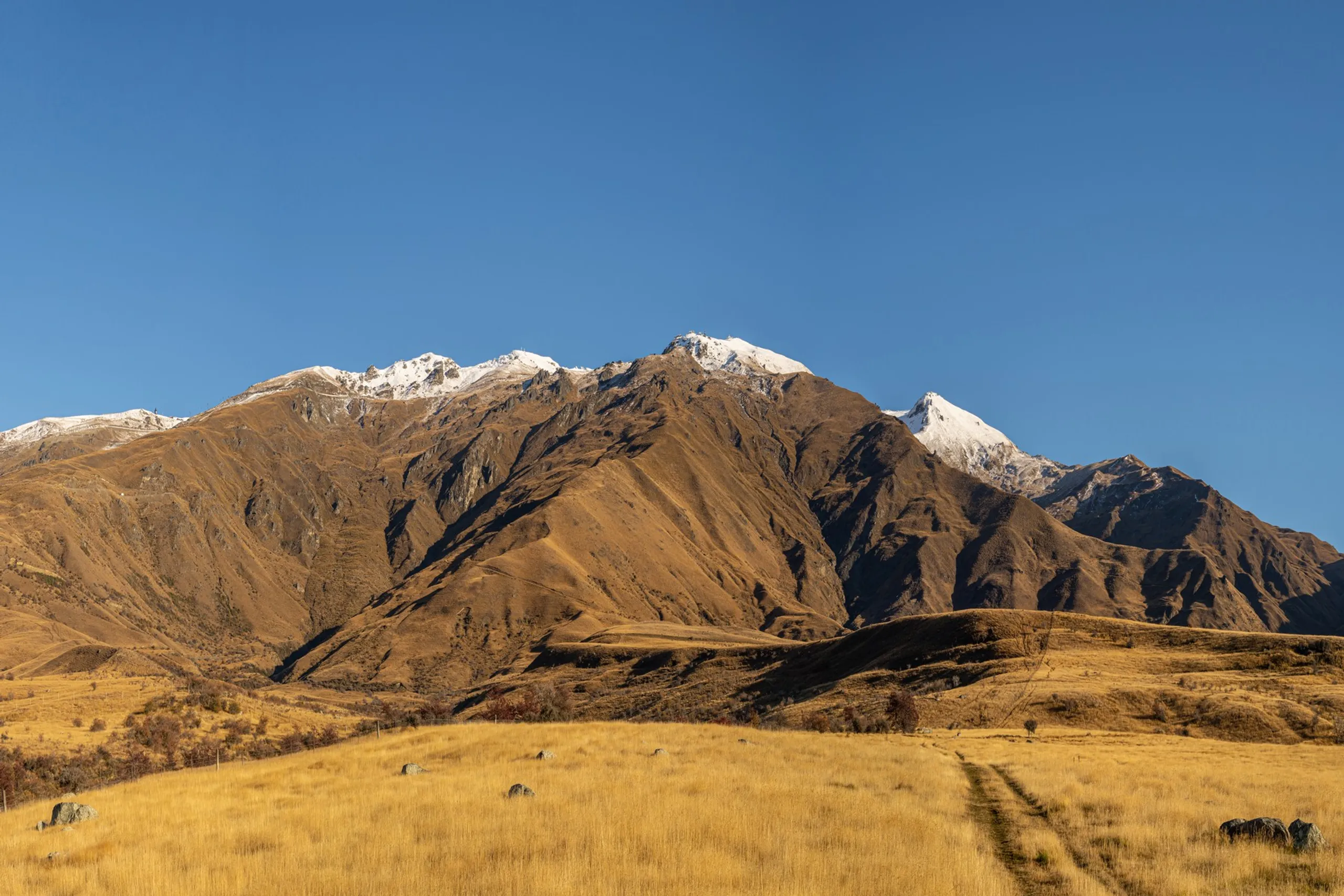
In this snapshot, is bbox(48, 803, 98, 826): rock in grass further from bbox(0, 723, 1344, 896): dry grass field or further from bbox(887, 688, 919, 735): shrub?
bbox(887, 688, 919, 735): shrub

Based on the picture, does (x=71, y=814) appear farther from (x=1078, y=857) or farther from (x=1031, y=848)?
(x=1078, y=857)

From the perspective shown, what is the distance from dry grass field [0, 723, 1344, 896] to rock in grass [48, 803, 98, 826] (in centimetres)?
55

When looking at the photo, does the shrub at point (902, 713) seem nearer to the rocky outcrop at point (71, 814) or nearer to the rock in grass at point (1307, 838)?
the rock in grass at point (1307, 838)

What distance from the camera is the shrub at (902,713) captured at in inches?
2067

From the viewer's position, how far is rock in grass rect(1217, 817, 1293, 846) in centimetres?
1669

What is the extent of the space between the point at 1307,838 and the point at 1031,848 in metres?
4.71

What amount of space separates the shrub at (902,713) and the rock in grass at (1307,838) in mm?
35373

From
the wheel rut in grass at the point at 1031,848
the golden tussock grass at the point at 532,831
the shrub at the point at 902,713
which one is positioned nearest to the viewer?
the golden tussock grass at the point at 532,831

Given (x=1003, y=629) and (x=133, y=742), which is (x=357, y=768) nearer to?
(x=133, y=742)

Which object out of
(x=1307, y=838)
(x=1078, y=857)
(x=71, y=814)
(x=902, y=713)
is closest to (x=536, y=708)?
(x=902, y=713)

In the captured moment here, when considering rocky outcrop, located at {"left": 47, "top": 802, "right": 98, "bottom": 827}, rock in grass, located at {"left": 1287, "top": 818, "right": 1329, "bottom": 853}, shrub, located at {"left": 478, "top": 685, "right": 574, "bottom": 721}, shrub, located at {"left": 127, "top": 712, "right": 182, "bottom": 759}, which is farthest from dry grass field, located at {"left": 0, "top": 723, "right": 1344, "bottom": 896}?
shrub, located at {"left": 478, "top": 685, "right": 574, "bottom": 721}

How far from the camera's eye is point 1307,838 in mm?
16312

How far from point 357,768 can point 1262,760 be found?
32838mm

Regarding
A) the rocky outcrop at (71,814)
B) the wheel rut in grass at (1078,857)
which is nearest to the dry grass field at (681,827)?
the wheel rut in grass at (1078,857)
